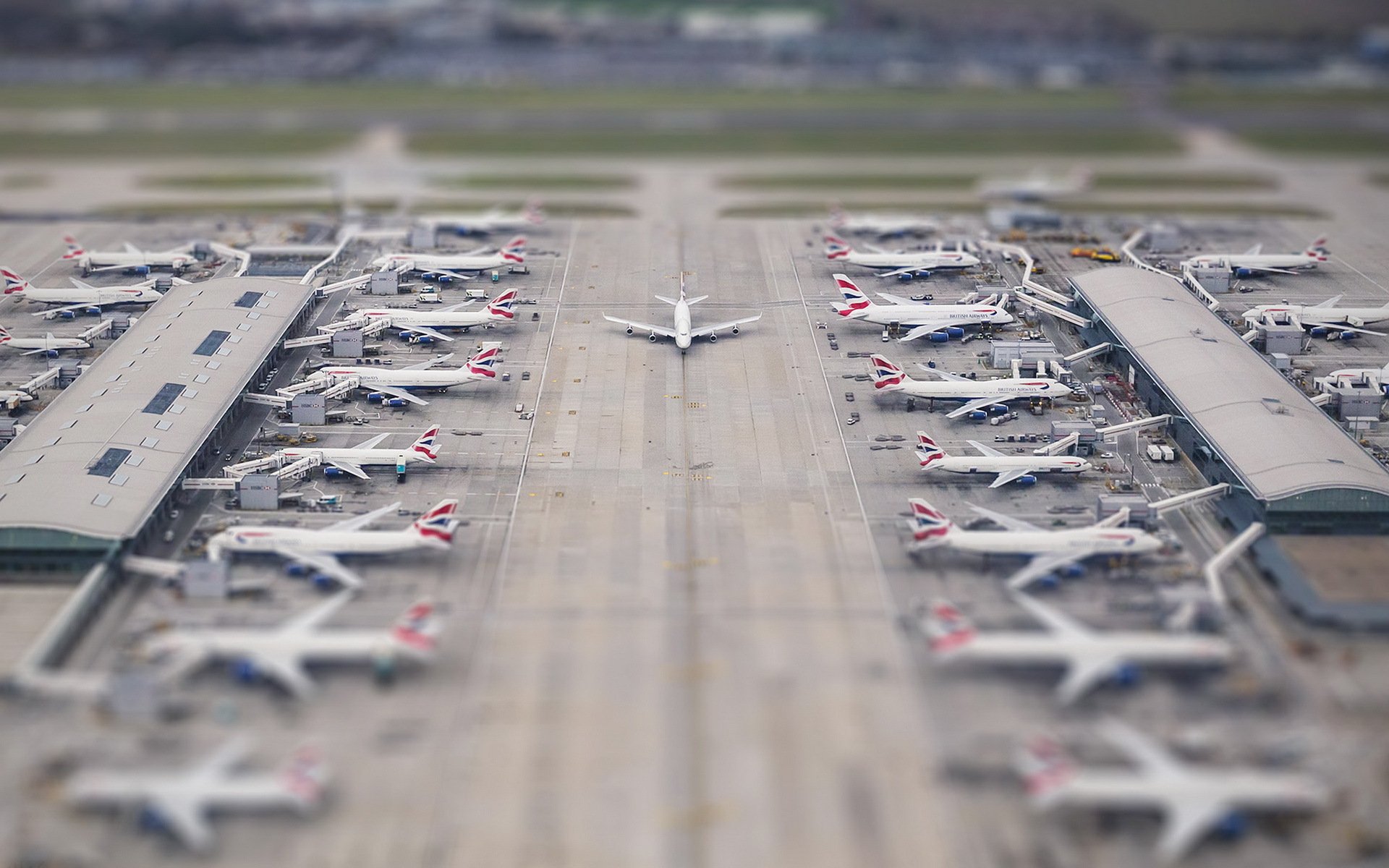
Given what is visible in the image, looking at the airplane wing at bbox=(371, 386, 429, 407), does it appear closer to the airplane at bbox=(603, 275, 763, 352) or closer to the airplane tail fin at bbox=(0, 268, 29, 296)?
the airplane at bbox=(603, 275, 763, 352)

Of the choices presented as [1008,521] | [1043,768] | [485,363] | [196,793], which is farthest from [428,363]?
[1043,768]

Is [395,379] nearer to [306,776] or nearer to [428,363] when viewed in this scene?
[428,363]

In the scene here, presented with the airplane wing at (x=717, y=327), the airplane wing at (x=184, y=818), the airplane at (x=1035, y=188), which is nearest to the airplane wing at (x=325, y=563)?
the airplane wing at (x=184, y=818)

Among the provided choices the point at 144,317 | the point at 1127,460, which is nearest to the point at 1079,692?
the point at 1127,460

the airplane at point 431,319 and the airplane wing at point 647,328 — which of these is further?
the airplane at point 431,319

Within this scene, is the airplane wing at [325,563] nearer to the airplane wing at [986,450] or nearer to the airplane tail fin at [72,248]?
the airplane wing at [986,450]
